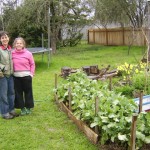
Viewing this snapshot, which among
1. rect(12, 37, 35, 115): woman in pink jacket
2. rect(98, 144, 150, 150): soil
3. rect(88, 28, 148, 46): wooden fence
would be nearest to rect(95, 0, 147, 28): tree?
rect(88, 28, 148, 46): wooden fence

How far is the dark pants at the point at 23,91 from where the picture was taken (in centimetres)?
457

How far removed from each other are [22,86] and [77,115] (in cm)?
120

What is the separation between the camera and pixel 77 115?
13.1 feet

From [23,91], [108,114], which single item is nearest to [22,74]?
[23,91]

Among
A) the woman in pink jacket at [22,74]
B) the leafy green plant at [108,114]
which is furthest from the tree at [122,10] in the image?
the leafy green plant at [108,114]

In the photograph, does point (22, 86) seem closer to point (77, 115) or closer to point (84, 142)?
point (77, 115)

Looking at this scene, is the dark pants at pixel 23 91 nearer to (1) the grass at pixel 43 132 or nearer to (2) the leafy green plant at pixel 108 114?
(1) the grass at pixel 43 132

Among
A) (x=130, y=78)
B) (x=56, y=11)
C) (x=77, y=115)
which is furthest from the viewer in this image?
(x=56, y=11)

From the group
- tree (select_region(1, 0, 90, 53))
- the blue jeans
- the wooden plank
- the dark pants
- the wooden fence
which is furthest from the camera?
the wooden fence

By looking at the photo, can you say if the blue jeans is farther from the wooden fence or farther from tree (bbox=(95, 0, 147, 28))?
the wooden fence

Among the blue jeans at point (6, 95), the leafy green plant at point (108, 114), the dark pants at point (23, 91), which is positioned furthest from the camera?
the dark pants at point (23, 91)

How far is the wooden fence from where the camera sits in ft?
57.9

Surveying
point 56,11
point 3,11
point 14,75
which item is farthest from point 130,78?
point 3,11

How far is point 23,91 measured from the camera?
4.75 meters
